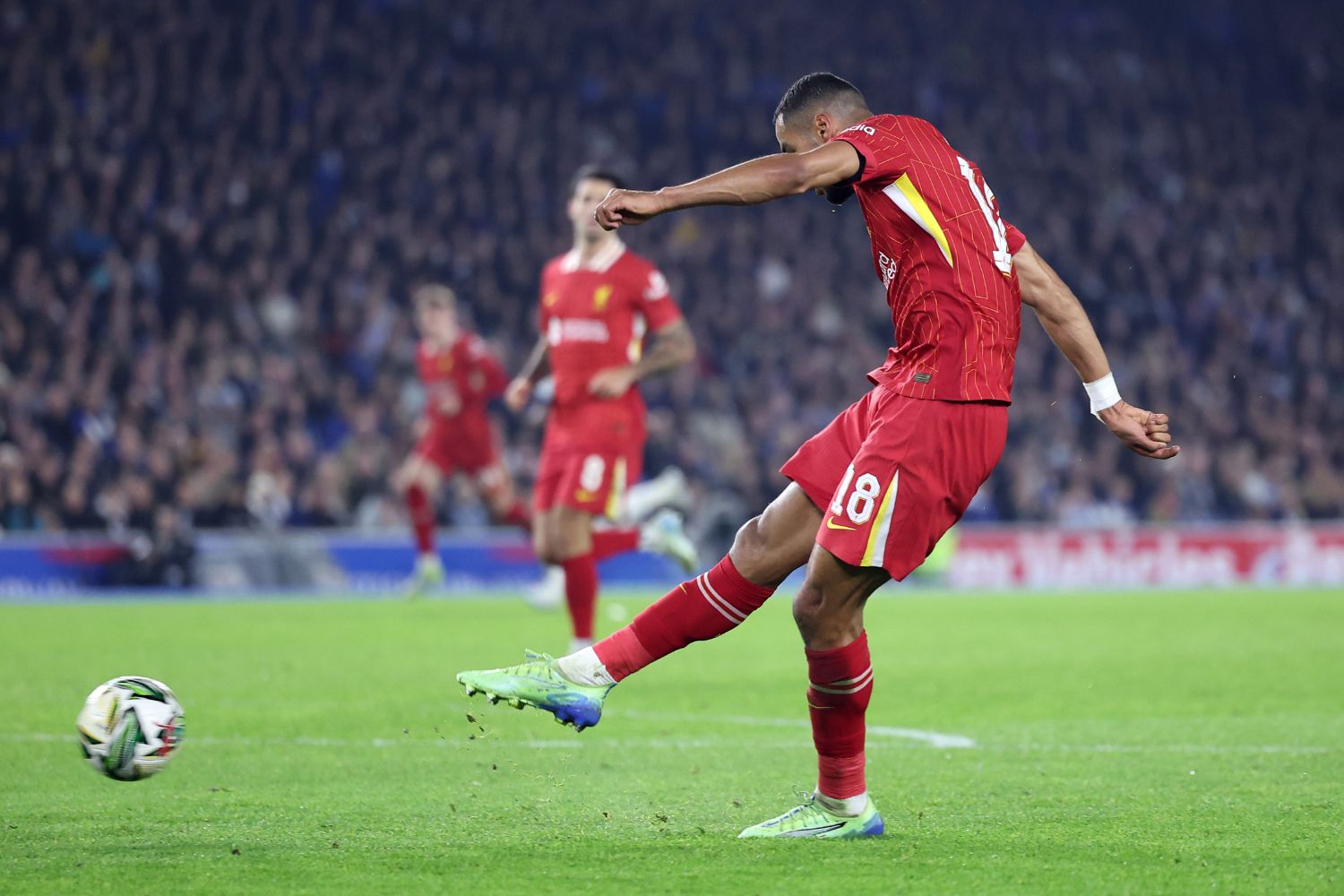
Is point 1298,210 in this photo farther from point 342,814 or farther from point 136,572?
point 342,814

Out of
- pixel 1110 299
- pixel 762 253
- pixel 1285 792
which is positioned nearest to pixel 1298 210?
pixel 1110 299

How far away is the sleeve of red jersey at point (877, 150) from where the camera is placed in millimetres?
4621

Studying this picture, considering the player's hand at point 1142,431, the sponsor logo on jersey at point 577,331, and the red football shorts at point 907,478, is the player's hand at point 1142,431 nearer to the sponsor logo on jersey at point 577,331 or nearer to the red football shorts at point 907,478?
the red football shorts at point 907,478

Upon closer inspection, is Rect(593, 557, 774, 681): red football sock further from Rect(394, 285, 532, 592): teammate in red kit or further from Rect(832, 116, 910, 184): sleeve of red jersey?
Rect(394, 285, 532, 592): teammate in red kit

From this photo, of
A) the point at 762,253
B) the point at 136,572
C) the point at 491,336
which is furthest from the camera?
the point at 762,253

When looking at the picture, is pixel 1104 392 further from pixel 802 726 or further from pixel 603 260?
pixel 603 260

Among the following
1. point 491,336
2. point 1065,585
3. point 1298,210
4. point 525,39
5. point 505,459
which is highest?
A: point 525,39

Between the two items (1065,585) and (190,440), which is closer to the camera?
(190,440)

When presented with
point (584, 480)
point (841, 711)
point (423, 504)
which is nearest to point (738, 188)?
point (841, 711)

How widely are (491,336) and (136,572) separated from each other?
5863 mm

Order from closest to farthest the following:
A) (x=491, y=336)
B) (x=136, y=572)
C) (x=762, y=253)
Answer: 1. (x=136, y=572)
2. (x=491, y=336)
3. (x=762, y=253)

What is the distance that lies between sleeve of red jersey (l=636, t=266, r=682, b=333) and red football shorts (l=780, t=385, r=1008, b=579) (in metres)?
5.22

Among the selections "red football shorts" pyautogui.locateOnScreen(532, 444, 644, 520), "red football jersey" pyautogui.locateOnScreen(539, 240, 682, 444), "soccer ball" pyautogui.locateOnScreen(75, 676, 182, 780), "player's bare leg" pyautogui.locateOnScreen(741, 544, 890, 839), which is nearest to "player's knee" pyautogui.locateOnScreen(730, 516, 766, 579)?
"player's bare leg" pyautogui.locateOnScreen(741, 544, 890, 839)

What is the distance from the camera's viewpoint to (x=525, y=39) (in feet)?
84.6
